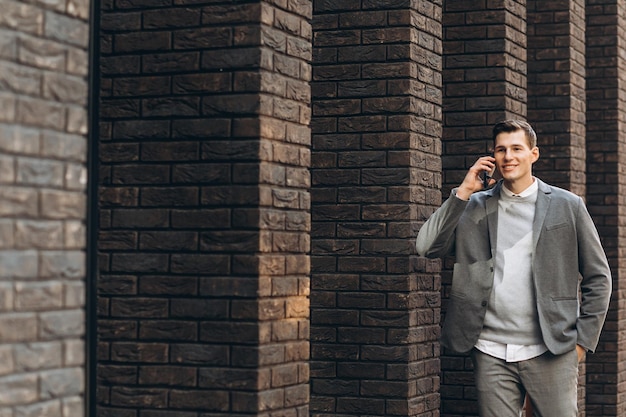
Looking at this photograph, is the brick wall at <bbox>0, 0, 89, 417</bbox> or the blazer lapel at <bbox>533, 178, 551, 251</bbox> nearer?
the brick wall at <bbox>0, 0, 89, 417</bbox>

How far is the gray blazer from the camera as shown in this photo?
6.15m

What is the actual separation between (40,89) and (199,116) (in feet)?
3.37

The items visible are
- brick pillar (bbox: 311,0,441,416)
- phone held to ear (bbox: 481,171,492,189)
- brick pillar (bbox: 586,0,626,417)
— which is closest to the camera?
phone held to ear (bbox: 481,171,492,189)

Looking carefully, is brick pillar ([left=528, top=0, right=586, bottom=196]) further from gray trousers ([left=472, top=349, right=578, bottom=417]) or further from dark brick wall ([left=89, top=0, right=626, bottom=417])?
gray trousers ([left=472, top=349, right=578, bottom=417])

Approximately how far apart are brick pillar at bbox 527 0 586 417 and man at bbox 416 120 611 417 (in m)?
3.63

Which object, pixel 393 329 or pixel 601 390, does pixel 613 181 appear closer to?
pixel 601 390

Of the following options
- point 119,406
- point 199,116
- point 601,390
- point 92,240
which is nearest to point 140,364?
point 119,406

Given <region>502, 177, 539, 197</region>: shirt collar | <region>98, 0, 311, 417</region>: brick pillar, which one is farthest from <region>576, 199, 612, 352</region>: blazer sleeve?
<region>98, 0, 311, 417</region>: brick pillar

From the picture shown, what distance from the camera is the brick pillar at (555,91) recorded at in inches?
389

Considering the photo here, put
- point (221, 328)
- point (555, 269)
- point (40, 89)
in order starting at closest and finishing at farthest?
point (40, 89)
point (221, 328)
point (555, 269)

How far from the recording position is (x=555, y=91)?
9969 mm

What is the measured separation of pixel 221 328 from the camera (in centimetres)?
536

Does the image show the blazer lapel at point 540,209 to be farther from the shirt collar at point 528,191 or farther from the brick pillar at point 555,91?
the brick pillar at point 555,91

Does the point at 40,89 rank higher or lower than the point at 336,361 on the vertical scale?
higher
